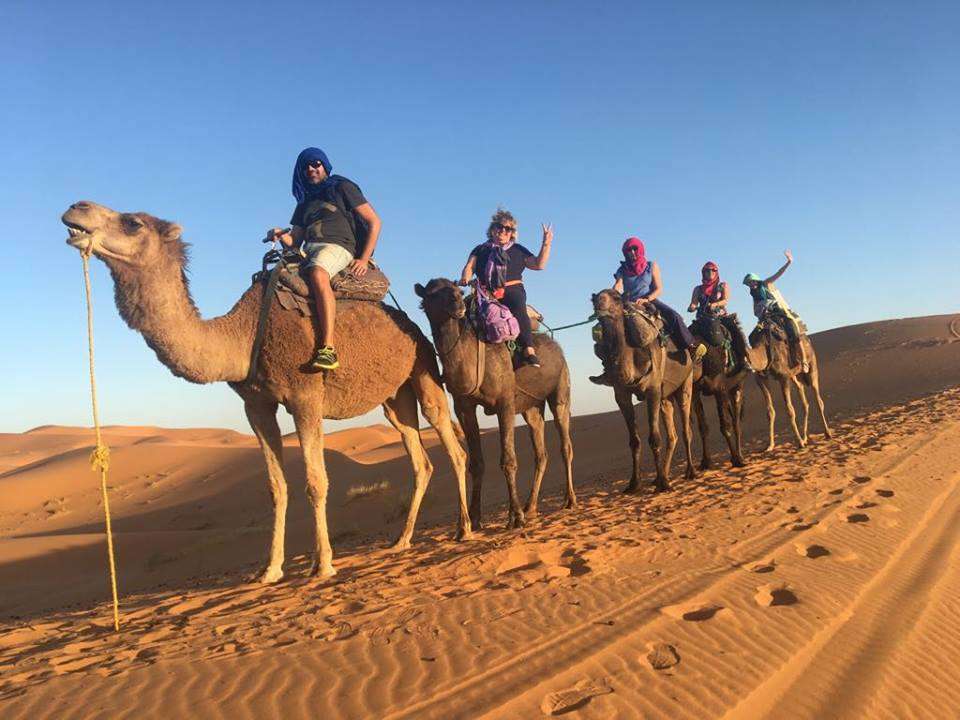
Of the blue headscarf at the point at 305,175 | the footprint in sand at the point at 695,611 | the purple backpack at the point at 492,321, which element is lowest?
the footprint in sand at the point at 695,611

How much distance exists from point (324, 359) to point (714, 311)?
897cm

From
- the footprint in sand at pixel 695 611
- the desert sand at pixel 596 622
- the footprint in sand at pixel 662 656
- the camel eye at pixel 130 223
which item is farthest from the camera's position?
the camel eye at pixel 130 223

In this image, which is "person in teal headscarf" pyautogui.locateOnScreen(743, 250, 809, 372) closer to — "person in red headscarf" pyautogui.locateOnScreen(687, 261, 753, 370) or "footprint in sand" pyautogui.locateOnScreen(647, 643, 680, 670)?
"person in red headscarf" pyautogui.locateOnScreen(687, 261, 753, 370)

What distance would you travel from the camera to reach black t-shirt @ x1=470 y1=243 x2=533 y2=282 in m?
8.34

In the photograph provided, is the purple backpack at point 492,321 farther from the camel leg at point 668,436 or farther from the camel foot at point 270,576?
the camel leg at point 668,436

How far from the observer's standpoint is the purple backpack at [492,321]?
764 cm

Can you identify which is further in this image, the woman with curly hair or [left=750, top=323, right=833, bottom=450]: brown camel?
[left=750, top=323, right=833, bottom=450]: brown camel

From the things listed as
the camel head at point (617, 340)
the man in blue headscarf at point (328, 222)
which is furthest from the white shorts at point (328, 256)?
the camel head at point (617, 340)

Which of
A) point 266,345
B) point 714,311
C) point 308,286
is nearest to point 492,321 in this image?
point 308,286

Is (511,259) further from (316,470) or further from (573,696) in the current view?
(573,696)

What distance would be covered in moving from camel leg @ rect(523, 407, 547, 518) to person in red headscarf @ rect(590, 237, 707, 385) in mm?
1511

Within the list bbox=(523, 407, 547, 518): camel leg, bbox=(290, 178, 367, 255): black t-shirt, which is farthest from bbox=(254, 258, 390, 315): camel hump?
bbox=(523, 407, 547, 518): camel leg

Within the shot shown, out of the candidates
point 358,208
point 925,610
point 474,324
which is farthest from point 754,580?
point 358,208

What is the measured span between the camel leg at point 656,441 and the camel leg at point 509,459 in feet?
9.25
